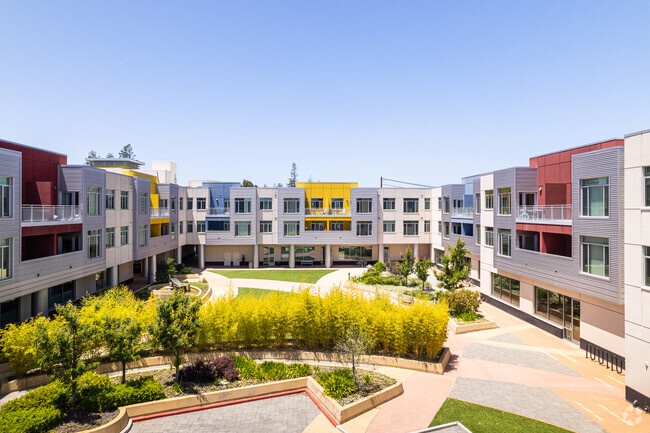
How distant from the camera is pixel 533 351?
19094mm

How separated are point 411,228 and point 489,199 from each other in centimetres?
1717

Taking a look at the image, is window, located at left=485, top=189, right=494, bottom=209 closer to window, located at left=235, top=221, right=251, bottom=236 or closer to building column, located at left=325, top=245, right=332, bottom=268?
building column, located at left=325, top=245, right=332, bottom=268

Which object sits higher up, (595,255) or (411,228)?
(411,228)

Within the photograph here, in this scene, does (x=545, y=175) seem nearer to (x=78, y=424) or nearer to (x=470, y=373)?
(x=470, y=373)

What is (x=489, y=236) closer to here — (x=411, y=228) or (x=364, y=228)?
(x=411, y=228)

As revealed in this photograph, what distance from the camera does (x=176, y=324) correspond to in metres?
14.6

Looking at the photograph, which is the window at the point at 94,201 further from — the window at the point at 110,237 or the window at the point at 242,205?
the window at the point at 242,205

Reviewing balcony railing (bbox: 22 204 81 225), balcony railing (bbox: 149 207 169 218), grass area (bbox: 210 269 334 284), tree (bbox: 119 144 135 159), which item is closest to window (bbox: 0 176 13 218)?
balcony railing (bbox: 22 204 81 225)

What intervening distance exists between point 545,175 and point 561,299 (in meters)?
8.64

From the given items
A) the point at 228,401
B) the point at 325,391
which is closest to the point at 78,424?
the point at 228,401

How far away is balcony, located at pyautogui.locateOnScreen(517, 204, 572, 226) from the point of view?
20.8 meters

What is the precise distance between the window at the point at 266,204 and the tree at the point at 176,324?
95.9 feet

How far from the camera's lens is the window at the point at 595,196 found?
57.0 feet

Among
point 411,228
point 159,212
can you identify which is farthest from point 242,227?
point 411,228
